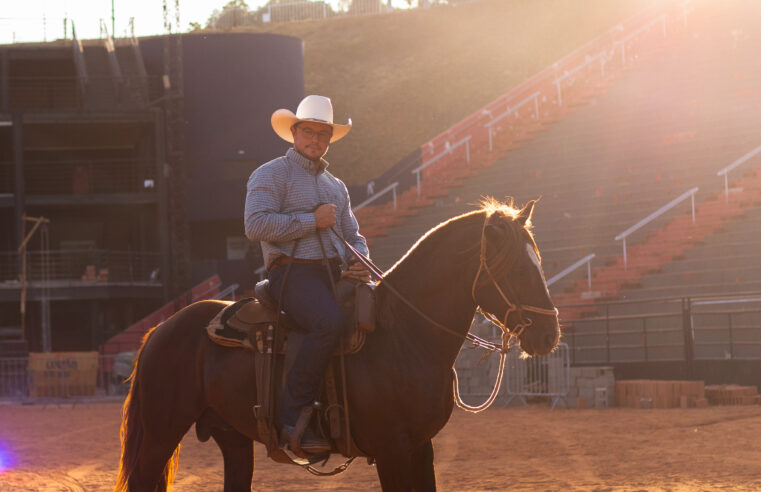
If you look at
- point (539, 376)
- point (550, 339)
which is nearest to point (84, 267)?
point (539, 376)

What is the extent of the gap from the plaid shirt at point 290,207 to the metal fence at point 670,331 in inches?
532

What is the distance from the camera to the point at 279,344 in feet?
22.0

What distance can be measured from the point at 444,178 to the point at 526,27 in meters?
65.3

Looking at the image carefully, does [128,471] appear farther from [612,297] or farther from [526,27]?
[526,27]

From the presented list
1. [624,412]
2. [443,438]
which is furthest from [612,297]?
[443,438]

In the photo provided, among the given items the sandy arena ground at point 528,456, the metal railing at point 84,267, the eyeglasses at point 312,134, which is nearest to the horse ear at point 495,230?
the eyeglasses at point 312,134

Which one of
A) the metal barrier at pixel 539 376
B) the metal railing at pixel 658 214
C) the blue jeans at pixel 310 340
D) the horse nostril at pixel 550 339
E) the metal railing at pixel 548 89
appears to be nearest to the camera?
the horse nostril at pixel 550 339

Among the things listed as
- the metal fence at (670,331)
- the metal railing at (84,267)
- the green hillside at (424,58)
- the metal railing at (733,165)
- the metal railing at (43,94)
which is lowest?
the metal fence at (670,331)

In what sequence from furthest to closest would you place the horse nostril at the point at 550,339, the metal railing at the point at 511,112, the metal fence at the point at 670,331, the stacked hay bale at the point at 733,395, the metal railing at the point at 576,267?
1. the metal railing at the point at 511,112
2. the metal railing at the point at 576,267
3. the metal fence at the point at 670,331
4. the stacked hay bale at the point at 733,395
5. the horse nostril at the point at 550,339

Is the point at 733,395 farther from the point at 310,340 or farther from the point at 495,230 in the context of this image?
the point at 310,340

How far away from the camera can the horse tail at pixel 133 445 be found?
7.11 metres

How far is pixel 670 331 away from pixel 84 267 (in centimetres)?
2298

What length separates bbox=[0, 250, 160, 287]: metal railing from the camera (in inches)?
1414

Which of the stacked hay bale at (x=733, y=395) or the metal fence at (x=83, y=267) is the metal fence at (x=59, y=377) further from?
the stacked hay bale at (x=733, y=395)
